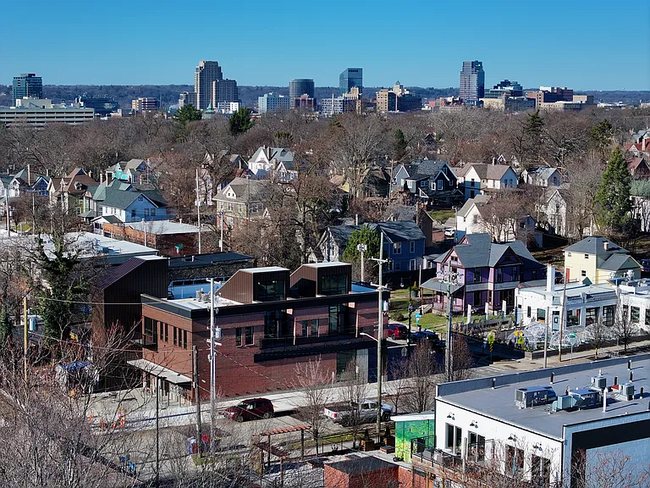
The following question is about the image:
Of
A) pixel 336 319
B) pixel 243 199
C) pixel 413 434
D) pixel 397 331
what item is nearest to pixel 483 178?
pixel 243 199

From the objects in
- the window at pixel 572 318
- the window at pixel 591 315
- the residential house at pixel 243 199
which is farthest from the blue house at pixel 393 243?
the window at pixel 591 315

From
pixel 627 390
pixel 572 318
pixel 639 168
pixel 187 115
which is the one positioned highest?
pixel 187 115

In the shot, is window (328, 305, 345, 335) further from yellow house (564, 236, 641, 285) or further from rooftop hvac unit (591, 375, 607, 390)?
yellow house (564, 236, 641, 285)

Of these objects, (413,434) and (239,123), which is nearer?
(413,434)

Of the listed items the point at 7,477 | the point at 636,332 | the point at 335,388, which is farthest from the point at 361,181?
the point at 7,477

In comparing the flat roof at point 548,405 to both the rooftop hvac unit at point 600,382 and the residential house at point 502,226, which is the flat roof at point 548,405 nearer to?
the rooftop hvac unit at point 600,382

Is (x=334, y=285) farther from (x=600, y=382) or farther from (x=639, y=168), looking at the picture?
(x=639, y=168)
